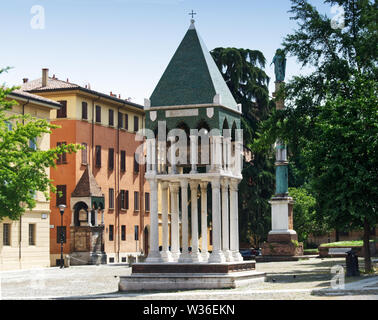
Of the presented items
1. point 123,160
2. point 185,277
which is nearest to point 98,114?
point 123,160

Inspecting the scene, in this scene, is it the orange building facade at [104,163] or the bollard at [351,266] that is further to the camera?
the orange building facade at [104,163]

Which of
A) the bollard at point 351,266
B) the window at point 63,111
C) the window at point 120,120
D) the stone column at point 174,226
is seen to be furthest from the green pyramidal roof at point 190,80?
the window at point 120,120

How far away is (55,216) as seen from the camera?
61.6 metres

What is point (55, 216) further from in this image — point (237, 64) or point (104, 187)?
point (237, 64)

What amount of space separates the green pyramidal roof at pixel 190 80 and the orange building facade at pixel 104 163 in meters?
32.0

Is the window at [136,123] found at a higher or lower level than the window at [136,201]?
higher

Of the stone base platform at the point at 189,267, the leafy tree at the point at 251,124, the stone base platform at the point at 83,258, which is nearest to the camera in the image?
the stone base platform at the point at 189,267

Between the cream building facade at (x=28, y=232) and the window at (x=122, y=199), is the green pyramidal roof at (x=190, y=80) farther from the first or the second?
the window at (x=122, y=199)

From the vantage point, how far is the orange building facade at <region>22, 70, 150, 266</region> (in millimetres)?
61938

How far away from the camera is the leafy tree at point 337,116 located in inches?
1240

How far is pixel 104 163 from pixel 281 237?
1815 centimetres

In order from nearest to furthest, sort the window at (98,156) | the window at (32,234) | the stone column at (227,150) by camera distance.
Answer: the stone column at (227,150)
the window at (32,234)
the window at (98,156)

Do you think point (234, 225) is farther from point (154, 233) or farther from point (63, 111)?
point (63, 111)
